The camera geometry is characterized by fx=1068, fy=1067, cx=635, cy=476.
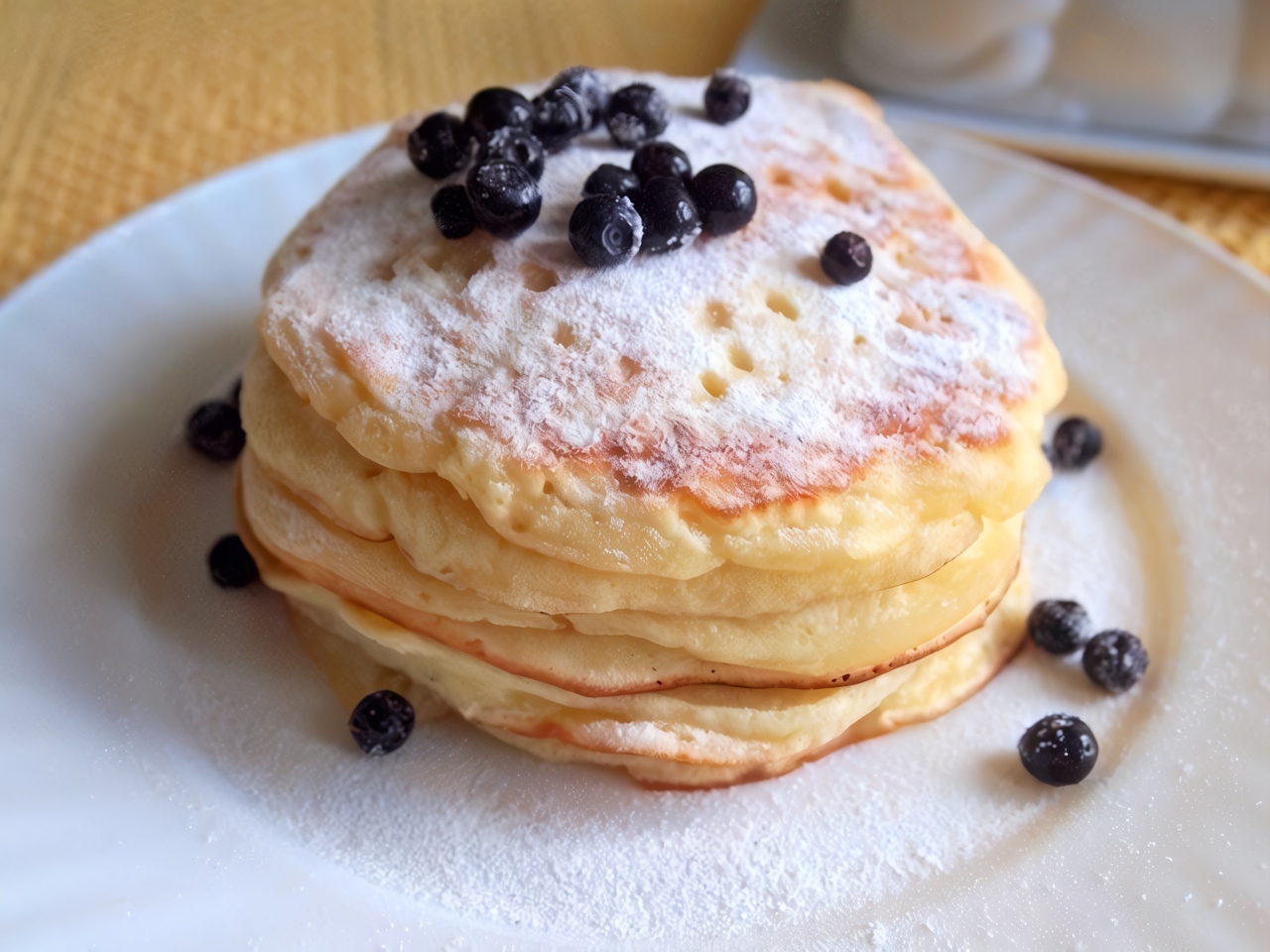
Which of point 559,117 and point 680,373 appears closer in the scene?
point 680,373

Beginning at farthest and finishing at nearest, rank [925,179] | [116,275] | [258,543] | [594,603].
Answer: [116,275] → [925,179] → [258,543] → [594,603]

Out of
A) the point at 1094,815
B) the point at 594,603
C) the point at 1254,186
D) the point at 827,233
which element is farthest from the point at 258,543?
the point at 1254,186

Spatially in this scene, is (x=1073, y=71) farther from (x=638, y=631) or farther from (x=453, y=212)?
(x=638, y=631)

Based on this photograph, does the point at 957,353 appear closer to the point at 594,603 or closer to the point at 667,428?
the point at 667,428

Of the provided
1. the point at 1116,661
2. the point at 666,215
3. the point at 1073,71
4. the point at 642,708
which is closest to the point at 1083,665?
the point at 1116,661

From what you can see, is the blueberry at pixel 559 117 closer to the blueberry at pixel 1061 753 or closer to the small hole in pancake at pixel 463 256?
the small hole in pancake at pixel 463 256

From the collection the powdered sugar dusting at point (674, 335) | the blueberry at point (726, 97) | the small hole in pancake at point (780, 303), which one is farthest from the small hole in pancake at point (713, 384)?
the blueberry at point (726, 97)
